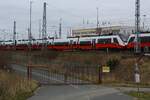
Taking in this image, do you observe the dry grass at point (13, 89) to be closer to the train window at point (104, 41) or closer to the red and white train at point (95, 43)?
the red and white train at point (95, 43)

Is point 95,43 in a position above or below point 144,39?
below

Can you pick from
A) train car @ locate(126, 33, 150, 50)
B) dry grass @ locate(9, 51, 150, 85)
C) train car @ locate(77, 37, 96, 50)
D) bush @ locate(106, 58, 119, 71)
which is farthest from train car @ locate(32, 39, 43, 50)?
bush @ locate(106, 58, 119, 71)

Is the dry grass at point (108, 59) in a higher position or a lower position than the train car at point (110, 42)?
lower

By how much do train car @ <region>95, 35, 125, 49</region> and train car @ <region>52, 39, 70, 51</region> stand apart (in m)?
10.5

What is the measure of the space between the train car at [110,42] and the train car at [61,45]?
10.5 metres

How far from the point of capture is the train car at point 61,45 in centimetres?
8012

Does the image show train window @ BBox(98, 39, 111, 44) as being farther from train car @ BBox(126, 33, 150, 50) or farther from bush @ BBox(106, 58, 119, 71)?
bush @ BBox(106, 58, 119, 71)

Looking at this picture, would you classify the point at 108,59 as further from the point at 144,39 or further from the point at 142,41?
the point at 142,41

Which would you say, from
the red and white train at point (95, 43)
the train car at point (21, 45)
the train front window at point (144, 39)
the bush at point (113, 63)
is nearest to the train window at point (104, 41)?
the red and white train at point (95, 43)

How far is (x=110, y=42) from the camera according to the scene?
67938 mm

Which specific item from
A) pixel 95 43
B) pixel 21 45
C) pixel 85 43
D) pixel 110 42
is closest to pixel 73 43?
pixel 85 43

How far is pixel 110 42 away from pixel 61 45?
666 inches

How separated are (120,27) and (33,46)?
36.5 metres

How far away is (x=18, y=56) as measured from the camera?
229 ft
